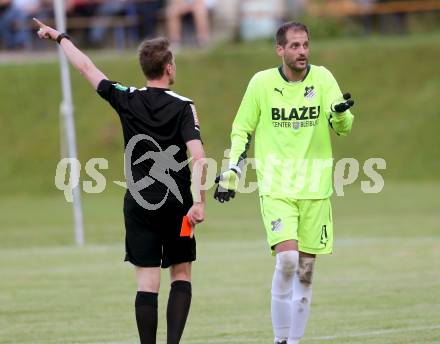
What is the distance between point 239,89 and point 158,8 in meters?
3.64

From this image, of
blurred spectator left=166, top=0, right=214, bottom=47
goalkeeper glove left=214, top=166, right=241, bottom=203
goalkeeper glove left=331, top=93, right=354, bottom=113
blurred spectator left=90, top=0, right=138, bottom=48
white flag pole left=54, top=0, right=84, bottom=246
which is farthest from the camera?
blurred spectator left=166, top=0, right=214, bottom=47

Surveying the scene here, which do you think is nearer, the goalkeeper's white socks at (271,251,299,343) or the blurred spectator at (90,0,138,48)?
the goalkeeper's white socks at (271,251,299,343)

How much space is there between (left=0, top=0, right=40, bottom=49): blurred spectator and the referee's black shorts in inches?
1108

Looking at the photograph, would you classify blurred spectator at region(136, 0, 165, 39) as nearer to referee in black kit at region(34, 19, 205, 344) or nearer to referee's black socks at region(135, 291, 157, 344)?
referee in black kit at region(34, 19, 205, 344)

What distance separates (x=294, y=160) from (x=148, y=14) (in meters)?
28.5

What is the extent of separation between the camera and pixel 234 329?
32.3 feet

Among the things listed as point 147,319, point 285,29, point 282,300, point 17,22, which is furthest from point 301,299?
point 17,22

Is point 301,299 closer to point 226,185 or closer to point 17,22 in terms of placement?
point 226,185

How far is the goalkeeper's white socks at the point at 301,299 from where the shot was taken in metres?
8.40

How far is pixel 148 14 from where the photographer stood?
119ft

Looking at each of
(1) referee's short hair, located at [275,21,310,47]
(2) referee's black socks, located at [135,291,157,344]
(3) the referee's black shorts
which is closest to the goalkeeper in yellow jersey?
(1) referee's short hair, located at [275,21,310,47]

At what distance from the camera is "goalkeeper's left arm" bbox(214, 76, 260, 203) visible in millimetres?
8281

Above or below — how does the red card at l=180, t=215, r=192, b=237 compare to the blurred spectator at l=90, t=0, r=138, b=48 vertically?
below

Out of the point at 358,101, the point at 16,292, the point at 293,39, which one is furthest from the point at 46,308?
the point at 358,101
